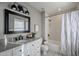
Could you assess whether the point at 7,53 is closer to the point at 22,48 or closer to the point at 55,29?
the point at 22,48

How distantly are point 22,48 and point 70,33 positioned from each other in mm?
1267

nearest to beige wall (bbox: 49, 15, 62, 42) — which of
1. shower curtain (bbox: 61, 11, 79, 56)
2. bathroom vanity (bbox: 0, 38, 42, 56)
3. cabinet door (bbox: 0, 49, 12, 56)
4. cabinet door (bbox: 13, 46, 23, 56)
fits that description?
shower curtain (bbox: 61, 11, 79, 56)

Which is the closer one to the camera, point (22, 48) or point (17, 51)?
point (17, 51)

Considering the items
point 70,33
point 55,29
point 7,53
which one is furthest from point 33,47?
point 70,33

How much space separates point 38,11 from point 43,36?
63 cm

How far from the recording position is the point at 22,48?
160cm

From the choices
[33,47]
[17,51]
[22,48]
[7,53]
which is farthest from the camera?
[33,47]

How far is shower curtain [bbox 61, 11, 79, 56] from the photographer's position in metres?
1.97

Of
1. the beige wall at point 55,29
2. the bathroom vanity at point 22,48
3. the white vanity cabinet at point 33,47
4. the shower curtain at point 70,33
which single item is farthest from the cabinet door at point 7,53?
the shower curtain at point 70,33

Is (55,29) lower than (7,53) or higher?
higher

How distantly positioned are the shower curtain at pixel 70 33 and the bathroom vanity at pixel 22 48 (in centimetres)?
66

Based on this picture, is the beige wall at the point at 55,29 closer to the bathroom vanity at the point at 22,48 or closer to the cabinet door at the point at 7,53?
the bathroom vanity at the point at 22,48

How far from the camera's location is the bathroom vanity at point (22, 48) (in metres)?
1.24

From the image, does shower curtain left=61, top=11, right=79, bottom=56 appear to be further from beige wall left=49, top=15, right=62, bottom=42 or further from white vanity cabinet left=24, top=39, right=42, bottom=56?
white vanity cabinet left=24, top=39, right=42, bottom=56
